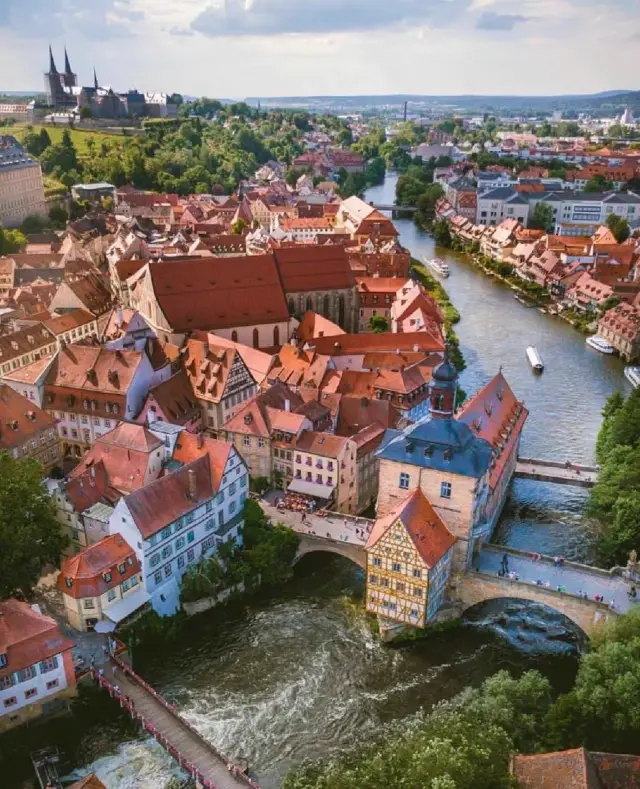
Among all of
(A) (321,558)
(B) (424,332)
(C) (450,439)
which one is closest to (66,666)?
(A) (321,558)

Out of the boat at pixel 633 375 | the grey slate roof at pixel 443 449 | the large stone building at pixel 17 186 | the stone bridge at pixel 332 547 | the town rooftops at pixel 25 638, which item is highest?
the large stone building at pixel 17 186

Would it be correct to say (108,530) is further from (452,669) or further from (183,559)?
(452,669)

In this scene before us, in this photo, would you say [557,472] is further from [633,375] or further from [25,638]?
[25,638]

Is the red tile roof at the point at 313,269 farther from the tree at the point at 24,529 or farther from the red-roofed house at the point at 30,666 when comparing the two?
the red-roofed house at the point at 30,666

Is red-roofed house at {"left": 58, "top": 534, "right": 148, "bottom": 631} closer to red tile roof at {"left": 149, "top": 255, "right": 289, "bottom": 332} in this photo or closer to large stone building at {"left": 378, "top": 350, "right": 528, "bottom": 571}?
large stone building at {"left": 378, "top": 350, "right": 528, "bottom": 571}

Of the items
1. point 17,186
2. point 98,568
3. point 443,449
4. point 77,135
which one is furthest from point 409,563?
point 77,135

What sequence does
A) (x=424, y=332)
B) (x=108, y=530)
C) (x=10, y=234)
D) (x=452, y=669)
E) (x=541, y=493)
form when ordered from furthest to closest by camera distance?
1. (x=10, y=234)
2. (x=424, y=332)
3. (x=541, y=493)
4. (x=108, y=530)
5. (x=452, y=669)

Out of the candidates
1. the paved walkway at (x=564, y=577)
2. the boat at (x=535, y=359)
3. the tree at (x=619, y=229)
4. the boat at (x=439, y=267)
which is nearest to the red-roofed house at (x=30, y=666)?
the paved walkway at (x=564, y=577)
